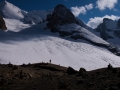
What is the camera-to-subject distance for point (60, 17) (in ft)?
507

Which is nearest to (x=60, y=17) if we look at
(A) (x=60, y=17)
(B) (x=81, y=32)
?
(A) (x=60, y=17)

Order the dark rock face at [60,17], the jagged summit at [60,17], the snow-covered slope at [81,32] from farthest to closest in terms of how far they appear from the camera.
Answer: the jagged summit at [60,17], the dark rock face at [60,17], the snow-covered slope at [81,32]

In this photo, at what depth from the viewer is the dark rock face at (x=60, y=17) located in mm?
152062

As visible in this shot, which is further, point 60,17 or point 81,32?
point 60,17

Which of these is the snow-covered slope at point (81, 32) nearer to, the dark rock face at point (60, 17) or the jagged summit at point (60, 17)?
the dark rock face at point (60, 17)

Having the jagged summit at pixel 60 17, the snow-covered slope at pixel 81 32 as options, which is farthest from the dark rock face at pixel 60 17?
the snow-covered slope at pixel 81 32

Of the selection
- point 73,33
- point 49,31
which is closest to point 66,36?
point 73,33

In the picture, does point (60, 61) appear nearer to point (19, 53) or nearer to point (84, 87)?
point (19, 53)

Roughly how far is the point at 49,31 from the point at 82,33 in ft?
89.1

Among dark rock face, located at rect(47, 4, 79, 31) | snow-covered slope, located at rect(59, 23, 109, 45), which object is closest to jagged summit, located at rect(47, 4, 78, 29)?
dark rock face, located at rect(47, 4, 79, 31)

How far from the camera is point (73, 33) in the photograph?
435ft

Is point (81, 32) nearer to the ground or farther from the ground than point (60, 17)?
nearer to the ground

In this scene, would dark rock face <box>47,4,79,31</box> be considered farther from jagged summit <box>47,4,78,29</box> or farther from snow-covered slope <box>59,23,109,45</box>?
snow-covered slope <box>59,23,109,45</box>

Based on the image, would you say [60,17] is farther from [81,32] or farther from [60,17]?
[81,32]
